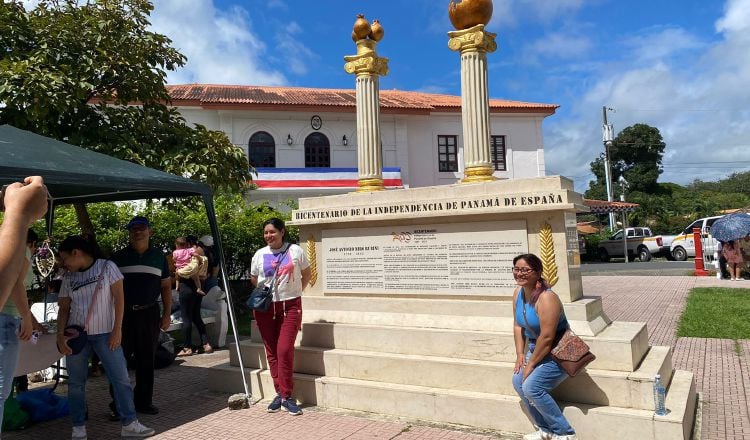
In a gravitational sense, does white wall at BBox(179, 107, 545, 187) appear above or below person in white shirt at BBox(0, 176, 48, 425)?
above

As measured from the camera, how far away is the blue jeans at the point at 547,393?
3912 millimetres

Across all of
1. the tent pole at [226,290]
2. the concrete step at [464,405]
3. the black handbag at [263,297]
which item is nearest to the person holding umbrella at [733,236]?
the concrete step at [464,405]

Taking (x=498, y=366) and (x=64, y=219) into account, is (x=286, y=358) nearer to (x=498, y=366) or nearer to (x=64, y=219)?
(x=498, y=366)

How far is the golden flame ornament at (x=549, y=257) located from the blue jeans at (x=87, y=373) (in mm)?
3808

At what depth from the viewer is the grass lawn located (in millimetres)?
8188

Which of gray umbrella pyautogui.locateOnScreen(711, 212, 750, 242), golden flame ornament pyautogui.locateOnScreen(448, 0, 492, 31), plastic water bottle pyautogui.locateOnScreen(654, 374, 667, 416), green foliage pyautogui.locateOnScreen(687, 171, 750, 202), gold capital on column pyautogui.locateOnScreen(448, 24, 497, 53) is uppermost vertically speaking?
green foliage pyautogui.locateOnScreen(687, 171, 750, 202)

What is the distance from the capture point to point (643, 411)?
3951 mm

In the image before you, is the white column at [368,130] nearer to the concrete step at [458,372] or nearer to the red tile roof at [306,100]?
the concrete step at [458,372]

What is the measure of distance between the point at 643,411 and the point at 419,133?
26399 millimetres

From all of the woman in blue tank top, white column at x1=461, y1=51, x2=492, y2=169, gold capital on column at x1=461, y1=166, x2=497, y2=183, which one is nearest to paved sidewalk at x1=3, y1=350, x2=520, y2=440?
the woman in blue tank top

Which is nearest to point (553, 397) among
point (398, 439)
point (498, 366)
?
point (498, 366)

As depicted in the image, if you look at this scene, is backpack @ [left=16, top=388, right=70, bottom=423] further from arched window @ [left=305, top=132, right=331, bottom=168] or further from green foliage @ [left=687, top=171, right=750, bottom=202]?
green foliage @ [left=687, top=171, right=750, bottom=202]

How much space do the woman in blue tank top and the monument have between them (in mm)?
227

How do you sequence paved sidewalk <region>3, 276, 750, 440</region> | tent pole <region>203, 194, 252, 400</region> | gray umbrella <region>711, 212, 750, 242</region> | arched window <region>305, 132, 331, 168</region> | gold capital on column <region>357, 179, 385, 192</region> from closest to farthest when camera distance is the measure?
paved sidewalk <region>3, 276, 750, 440</region>
tent pole <region>203, 194, 252, 400</region>
gold capital on column <region>357, 179, 385, 192</region>
gray umbrella <region>711, 212, 750, 242</region>
arched window <region>305, 132, 331, 168</region>
